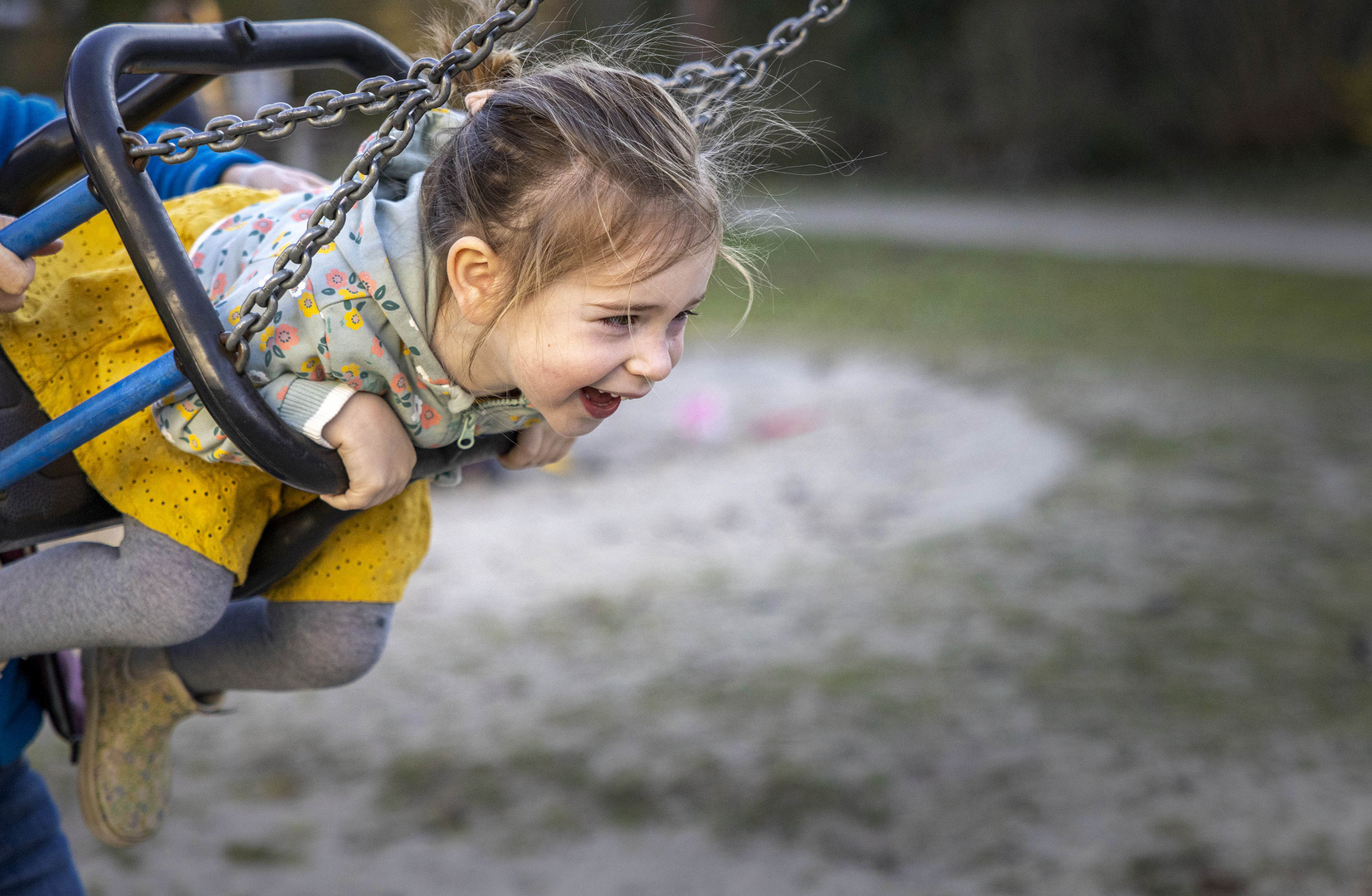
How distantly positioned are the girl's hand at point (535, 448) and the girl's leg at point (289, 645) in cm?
22

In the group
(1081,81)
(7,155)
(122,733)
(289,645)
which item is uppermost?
(7,155)

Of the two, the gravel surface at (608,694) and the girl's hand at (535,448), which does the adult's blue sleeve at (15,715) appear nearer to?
the girl's hand at (535,448)

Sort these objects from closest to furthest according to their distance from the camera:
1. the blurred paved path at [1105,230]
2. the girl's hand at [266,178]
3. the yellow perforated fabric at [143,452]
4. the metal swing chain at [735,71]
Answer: the yellow perforated fabric at [143,452]
the metal swing chain at [735,71]
the girl's hand at [266,178]
the blurred paved path at [1105,230]

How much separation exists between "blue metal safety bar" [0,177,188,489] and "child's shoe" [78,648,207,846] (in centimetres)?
41

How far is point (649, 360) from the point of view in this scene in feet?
4.18

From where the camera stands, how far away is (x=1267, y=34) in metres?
10.7

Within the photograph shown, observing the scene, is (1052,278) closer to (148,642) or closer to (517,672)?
(517,672)

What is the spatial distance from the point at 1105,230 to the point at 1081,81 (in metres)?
2.86

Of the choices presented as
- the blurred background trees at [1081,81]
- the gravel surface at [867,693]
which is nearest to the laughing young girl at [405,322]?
the gravel surface at [867,693]

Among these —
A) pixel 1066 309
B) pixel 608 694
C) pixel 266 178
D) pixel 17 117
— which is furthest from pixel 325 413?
pixel 1066 309

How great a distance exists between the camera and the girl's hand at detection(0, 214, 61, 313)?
128 centimetres

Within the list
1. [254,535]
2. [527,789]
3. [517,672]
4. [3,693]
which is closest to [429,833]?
[527,789]

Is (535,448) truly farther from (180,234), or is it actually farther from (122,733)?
(122,733)

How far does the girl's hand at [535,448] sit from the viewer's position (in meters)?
1.57
